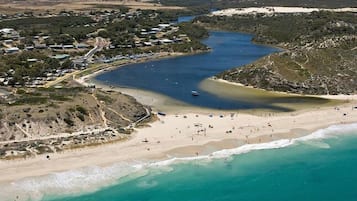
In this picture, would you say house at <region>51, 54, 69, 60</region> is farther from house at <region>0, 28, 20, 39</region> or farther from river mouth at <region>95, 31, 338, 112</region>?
house at <region>0, 28, 20, 39</region>

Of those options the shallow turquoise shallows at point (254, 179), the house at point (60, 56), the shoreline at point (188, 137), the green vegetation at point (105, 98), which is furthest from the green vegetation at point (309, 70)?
the house at point (60, 56)

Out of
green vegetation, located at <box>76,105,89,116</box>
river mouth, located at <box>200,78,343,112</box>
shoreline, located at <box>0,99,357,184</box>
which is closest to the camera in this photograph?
shoreline, located at <box>0,99,357,184</box>

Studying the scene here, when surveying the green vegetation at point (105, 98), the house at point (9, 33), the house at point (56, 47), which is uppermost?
the green vegetation at point (105, 98)

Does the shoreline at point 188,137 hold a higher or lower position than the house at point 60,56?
higher

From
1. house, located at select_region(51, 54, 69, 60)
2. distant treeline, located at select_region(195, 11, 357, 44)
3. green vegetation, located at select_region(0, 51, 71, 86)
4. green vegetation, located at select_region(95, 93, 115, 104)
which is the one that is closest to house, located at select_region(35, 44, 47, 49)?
green vegetation, located at select_region(0, 51, 71, 86)

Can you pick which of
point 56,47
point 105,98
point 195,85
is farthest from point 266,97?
point 56,47

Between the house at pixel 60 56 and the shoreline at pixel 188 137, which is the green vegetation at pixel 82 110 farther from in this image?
the house at pixel 60 56

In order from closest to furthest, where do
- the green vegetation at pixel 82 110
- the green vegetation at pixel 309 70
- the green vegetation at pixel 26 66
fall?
the green vegetation at pixel 82 110 → the green vegetation at pixel 309 70 → the green vegetation at pixel 26 66

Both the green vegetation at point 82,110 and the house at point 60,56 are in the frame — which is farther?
the house at point 60,56
